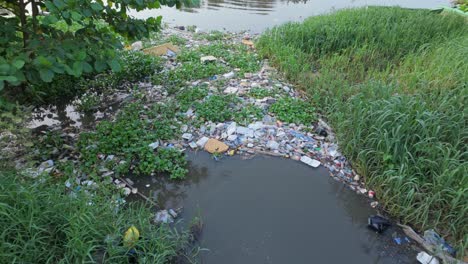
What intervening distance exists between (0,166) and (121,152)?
2.97 ft

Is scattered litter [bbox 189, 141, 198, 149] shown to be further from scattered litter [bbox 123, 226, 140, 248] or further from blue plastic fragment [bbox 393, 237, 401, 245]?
blue plastic fragment [bbox 393, 237, 401, 245]

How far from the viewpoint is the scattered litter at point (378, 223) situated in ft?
8.15

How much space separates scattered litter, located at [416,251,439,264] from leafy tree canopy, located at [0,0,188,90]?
240 cm

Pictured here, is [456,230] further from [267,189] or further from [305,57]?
[305,57]

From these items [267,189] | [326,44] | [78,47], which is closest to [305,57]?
[326,44]

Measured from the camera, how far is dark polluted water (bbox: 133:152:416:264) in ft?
7.54

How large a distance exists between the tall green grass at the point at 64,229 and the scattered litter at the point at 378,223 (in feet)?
4.61

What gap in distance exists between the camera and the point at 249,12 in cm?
787

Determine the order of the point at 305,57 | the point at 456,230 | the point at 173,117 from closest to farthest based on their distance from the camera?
1. the point at 456,230
2. the point at 173,117
3. the point at 305,57

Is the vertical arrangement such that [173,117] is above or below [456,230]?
above

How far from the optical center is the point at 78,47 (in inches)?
85.7

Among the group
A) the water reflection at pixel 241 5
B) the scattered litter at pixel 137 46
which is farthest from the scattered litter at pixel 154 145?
the water reflection at pixel 241 5

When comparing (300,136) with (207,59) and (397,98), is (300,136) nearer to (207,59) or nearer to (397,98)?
(397,98)

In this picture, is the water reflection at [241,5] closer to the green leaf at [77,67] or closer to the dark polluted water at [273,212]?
the dark polluted water at [273,212]
